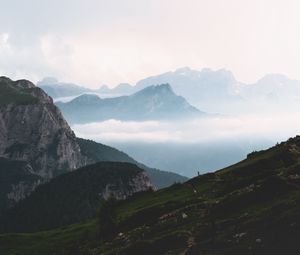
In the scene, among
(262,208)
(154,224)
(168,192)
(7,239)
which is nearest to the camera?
(262,208)

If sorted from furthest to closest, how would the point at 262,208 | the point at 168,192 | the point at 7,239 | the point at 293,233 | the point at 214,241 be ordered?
1. the point at 7,239
2. the point at 168,192
3. the point at 262,208
4. the point at 214,241
5. the point at 293,233

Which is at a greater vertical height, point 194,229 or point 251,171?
point 251,171

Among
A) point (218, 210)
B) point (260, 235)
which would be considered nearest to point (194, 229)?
point (218, 210)

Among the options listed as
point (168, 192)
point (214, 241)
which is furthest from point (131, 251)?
point (168, 192)

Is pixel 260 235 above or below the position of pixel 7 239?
below

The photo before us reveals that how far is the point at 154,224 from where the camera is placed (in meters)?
95.6

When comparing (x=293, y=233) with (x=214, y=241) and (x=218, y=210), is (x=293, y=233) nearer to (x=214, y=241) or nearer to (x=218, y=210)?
(x=214, y=241)

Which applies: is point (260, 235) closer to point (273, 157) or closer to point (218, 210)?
point (218, 210)

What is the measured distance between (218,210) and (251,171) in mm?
47692

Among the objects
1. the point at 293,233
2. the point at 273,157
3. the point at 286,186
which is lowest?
the point at 293,233

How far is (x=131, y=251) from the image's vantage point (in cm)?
7925

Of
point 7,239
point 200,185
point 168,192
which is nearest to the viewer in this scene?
point 200,185

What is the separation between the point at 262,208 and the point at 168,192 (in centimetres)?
8337

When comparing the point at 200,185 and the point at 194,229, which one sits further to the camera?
the point at 200,185
